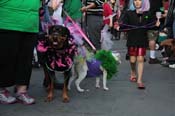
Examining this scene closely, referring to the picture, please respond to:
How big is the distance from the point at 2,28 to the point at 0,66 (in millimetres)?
522

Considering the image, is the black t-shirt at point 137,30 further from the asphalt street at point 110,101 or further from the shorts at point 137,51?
the asphalt street at point 110,101

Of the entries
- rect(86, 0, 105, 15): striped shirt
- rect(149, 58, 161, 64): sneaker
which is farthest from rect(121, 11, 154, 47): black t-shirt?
rect(149, 58, 161, 64): sneaker

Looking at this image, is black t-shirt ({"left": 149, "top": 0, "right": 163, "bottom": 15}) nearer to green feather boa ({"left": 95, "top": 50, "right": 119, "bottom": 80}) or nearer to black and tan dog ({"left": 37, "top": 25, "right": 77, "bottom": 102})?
green feather boa ({"left": 95, "top": 50, "right": 119, "bottom": 80})

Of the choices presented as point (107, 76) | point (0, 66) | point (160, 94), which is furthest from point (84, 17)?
point (0, 66)

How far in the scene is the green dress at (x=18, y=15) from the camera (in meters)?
6.46

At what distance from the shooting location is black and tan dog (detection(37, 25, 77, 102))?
6691mm

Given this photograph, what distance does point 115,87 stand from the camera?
323 inches

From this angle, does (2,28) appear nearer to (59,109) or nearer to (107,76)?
(59,109)

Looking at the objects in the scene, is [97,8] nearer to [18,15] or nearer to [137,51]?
[137,51]

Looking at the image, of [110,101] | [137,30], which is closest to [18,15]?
[110,101]

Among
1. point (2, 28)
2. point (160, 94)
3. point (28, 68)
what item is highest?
point (2, 28)

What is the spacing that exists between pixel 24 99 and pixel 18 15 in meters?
1.17

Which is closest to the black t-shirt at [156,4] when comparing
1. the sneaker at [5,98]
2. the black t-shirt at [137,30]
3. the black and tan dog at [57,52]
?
the black t-shirt at [137,30]

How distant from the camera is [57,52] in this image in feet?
22.5
